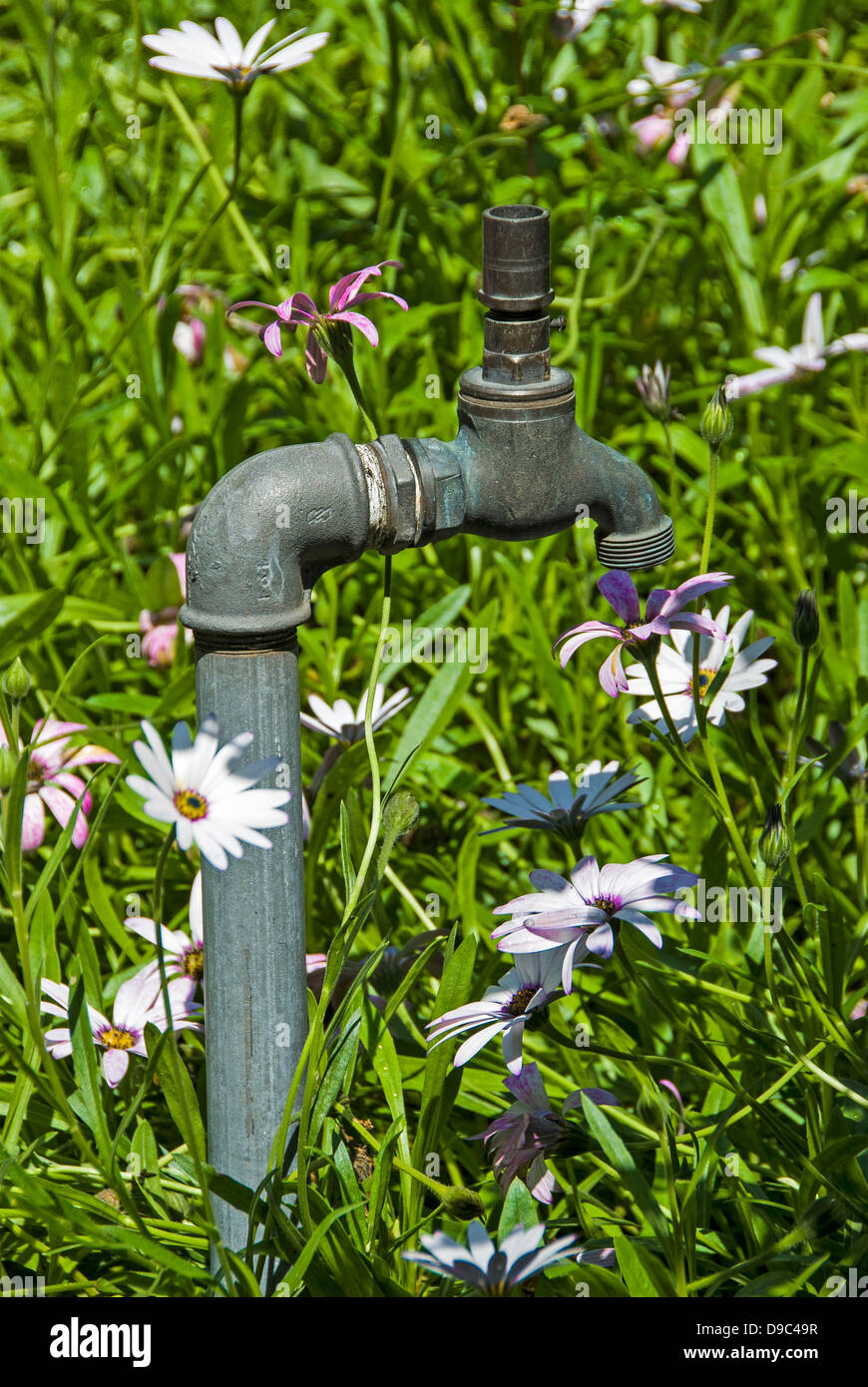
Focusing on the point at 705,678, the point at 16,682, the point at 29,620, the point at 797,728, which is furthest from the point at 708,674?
the point at 29,620

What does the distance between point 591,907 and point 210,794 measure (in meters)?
0.23

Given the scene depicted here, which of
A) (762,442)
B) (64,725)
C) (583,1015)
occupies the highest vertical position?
(762,442)

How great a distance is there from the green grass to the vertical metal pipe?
4cm

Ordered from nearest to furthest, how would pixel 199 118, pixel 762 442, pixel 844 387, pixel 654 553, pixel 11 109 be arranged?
pixel 654 553 → pixel 762 442 → pixel 844 387 → pixel 199 118 → pixel 11 109

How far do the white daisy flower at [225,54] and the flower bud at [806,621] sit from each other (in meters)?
0.58

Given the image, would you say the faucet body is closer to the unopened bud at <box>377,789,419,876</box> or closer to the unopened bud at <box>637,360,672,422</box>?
the unopened bud at <box>377,789,419,876</box>

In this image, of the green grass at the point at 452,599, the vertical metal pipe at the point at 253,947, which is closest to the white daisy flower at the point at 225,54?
the green grass at the point at 452,599

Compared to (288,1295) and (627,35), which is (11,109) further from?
(288,1295)

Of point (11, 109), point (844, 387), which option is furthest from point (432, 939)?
point (11, 109)

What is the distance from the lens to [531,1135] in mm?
870

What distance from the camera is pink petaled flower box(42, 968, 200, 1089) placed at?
99 cm

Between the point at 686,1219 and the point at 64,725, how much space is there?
65cm

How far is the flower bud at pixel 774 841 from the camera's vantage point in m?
0.84
